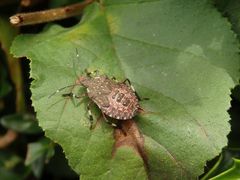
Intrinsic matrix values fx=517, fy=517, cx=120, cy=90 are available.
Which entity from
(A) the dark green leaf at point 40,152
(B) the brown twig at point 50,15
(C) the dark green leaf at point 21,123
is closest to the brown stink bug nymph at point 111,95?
(B) the brown twig at point 50,15

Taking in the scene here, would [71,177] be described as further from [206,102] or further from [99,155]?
[206,102]

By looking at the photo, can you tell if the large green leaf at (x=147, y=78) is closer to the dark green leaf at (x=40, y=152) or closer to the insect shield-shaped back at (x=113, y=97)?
the insect shield-shaped back at (x=113, y=97)

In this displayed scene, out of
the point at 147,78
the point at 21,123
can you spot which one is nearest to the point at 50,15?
the point at 147,78

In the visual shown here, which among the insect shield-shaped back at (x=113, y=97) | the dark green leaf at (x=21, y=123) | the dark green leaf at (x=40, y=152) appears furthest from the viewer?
the dark green leaf at (x=21, y=123)

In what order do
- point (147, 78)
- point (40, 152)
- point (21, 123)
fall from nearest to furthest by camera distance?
point (147, 78) → point (40, 152) → point (21, 123)

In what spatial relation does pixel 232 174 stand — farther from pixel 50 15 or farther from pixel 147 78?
pixel 50 15

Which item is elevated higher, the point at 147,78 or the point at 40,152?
the point at 147,78

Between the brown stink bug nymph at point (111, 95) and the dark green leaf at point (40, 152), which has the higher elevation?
the brown stink bug nymph at point (111, 95)

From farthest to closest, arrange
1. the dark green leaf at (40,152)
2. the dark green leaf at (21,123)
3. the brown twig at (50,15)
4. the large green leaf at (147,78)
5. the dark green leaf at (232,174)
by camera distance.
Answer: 1. the dark green leaf at (21,123)
2. the dark green leaf at (40,152)
3. the brown twig at (50,15)
4. the large green leaf at (147,78)
5. the dark green leaf at (232,174)
